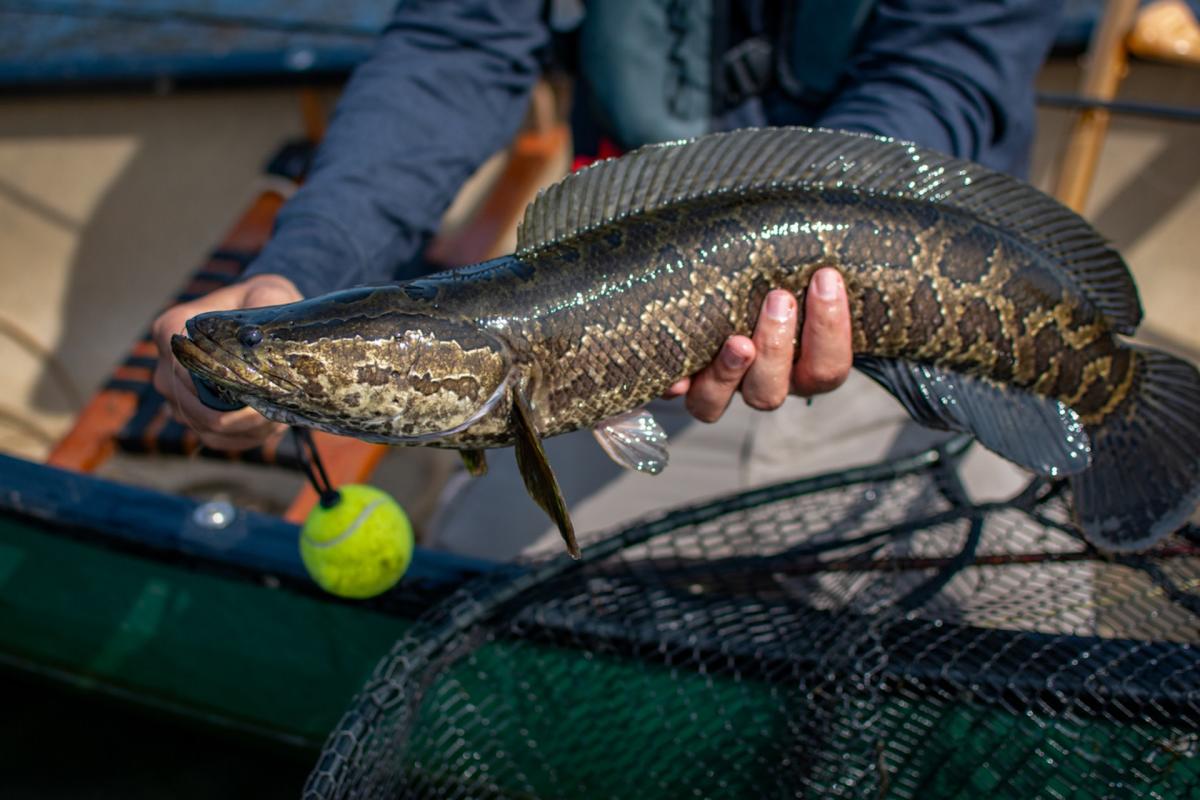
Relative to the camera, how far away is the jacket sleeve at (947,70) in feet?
8.02

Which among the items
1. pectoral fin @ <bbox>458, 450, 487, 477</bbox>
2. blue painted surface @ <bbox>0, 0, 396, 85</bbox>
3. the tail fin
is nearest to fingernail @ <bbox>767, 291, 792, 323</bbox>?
pectoral fin @ <bbox>458, 450, 487, 477</bbox>

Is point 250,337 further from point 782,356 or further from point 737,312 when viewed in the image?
point 782,356

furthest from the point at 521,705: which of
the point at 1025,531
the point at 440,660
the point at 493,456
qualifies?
the point at 1025,531

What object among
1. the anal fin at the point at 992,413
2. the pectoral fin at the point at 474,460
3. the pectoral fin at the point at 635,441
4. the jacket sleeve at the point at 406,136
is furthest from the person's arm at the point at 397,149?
the anal fin at the point at 992,413

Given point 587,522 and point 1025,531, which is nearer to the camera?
point 1025,531

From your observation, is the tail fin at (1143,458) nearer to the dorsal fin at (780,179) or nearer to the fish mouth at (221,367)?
the dorsal fin at (780,179)

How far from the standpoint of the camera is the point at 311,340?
1649 millimetres

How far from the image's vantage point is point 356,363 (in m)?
1.67

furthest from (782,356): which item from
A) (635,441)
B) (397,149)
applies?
(397,149)

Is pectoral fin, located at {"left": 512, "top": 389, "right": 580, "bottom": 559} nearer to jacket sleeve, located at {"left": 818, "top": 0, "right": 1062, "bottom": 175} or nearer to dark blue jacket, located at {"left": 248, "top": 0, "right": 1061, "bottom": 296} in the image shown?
dark blue jacket, located at {"left": 248, "top": 0, "right": 1061, "bottom": 296}

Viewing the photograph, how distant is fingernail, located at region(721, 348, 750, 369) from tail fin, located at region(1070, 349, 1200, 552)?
2.80 feet

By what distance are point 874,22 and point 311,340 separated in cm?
194

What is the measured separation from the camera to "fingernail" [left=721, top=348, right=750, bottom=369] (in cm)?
193

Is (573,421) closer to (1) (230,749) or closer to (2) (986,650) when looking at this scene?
(2) (986,650)
